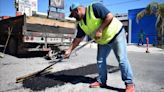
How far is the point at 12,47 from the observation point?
11016 millimetres

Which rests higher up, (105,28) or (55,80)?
(105,28)

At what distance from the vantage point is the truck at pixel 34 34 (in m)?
9.70

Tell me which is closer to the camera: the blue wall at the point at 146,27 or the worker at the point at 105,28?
the worker at the point at 105,28

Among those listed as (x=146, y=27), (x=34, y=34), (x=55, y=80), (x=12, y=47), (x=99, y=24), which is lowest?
(x=146, y=27)

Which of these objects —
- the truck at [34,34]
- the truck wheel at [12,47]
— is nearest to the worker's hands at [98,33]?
the truck at [34,34]

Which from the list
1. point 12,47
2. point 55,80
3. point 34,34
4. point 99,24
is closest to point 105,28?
point 99,24

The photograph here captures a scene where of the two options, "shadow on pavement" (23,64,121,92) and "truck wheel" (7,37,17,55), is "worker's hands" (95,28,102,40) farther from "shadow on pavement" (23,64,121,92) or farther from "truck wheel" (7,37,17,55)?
"truck wheel" (7,37,17,55)

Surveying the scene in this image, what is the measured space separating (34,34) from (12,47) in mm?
1837

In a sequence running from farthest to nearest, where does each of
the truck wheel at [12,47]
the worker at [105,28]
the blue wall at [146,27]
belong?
the blue wall at [146,27], the truck wheel at [12,47], the worker at [105,28]

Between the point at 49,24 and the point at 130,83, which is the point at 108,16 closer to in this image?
the point at 130,83

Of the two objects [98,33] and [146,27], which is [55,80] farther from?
[146,27]

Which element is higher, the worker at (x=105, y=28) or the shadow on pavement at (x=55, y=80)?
the worker at (x=105, y=28)

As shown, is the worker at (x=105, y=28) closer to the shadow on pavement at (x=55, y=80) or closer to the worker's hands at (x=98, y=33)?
the worker's hands at (x=98, y=33)

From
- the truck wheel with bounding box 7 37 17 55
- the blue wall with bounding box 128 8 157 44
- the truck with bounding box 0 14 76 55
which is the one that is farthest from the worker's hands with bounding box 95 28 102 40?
the blue wall with bounding box 128 8 157 44
